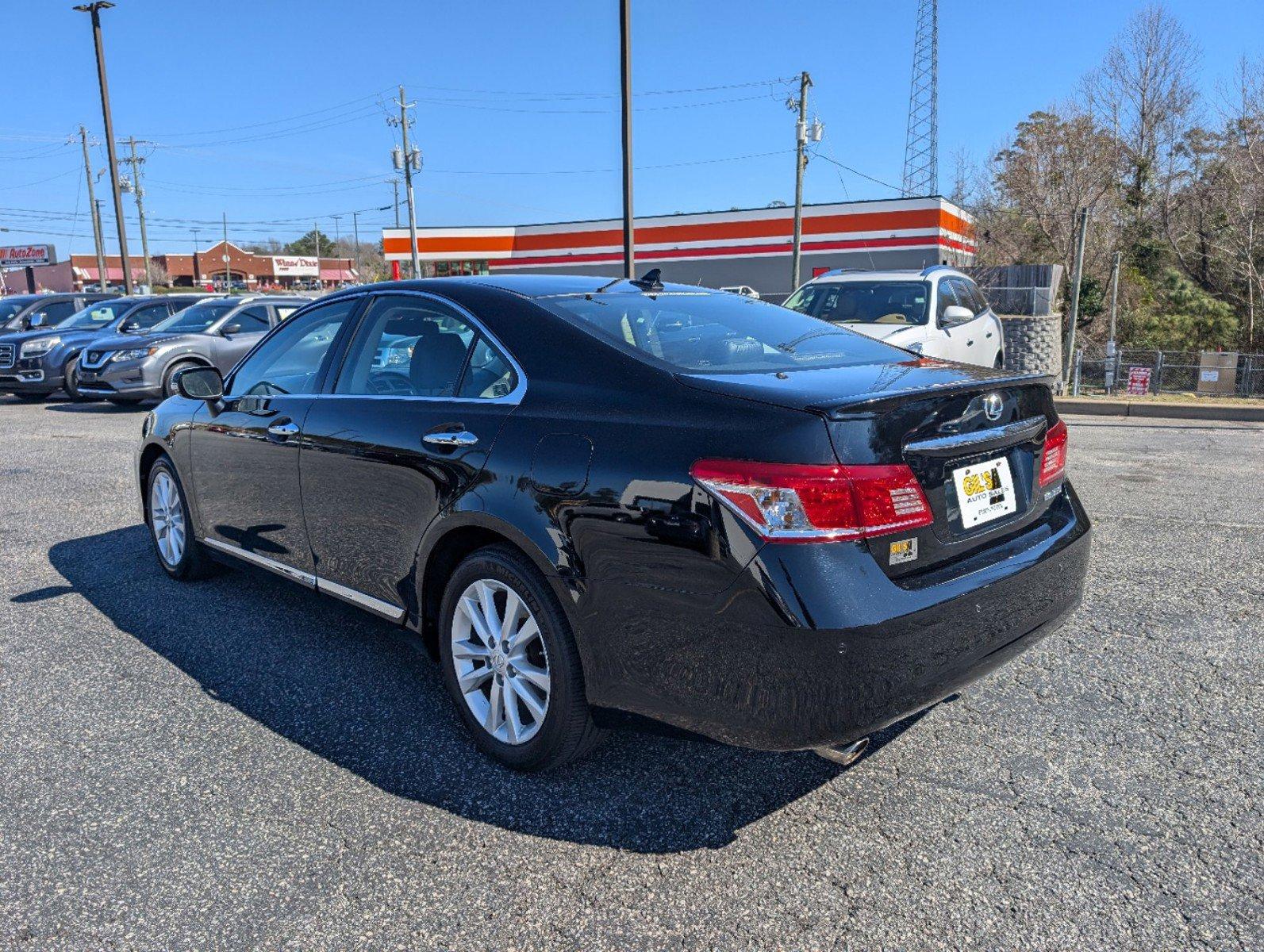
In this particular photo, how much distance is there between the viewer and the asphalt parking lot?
227 cm

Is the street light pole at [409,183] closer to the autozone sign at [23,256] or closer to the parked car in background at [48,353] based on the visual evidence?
the parked car in background at [48,353]

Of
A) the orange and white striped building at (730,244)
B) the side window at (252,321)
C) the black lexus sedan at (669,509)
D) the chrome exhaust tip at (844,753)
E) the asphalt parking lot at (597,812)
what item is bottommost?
the asphalt parking lot at (597,812)

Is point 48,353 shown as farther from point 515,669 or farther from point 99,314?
point 515,669

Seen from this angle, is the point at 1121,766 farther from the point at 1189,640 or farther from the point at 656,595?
the point at 656,595

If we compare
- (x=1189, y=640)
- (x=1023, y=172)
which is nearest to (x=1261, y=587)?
(x=1189, y=640)

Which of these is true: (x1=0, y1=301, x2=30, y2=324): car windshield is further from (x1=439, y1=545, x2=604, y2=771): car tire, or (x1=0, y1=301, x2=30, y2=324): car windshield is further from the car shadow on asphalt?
(x1=439, y1=545, x2=604, y2=771): car tire

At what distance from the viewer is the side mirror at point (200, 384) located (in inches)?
179

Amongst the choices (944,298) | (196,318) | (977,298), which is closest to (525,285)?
(944,298)

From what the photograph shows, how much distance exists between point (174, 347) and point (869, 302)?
9898 mm

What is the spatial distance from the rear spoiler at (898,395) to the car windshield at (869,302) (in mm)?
7596

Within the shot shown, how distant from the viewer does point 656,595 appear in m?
2.43

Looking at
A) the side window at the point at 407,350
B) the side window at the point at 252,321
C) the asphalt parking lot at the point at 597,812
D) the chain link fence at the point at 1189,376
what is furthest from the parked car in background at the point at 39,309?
the chain link fence at the point at 1189,376

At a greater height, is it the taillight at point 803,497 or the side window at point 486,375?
the side window at point 486,375

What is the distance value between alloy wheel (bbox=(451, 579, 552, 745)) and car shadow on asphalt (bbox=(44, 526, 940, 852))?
185mm
